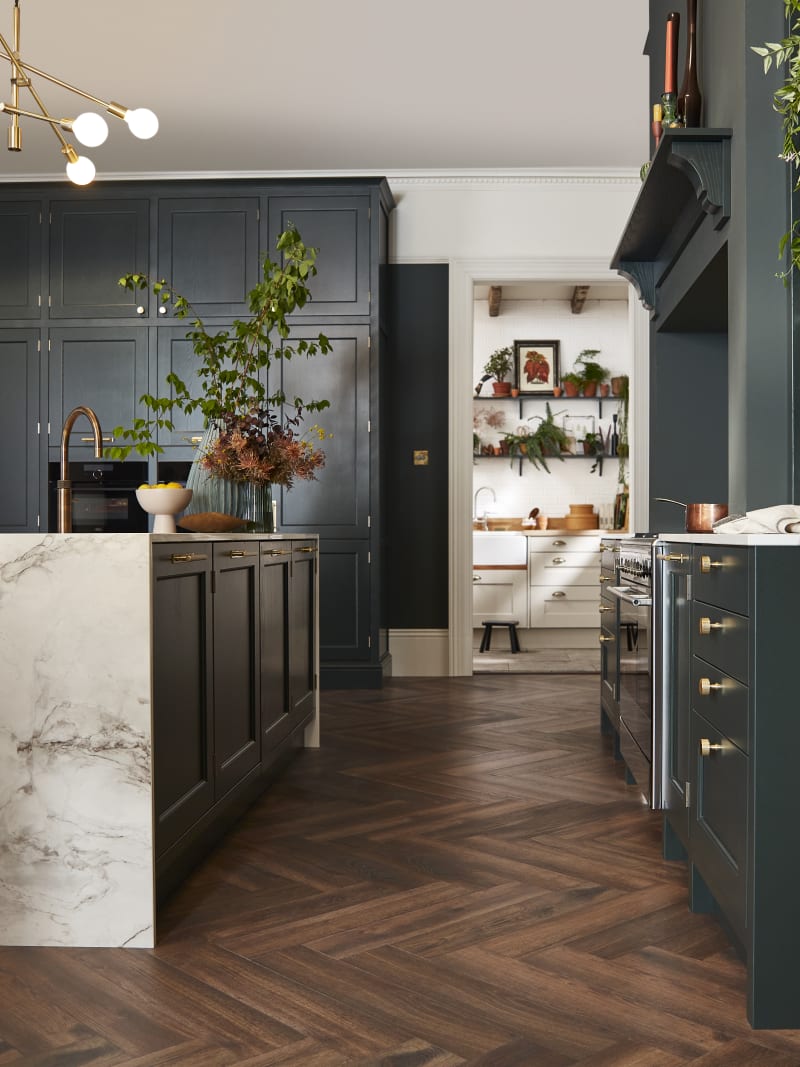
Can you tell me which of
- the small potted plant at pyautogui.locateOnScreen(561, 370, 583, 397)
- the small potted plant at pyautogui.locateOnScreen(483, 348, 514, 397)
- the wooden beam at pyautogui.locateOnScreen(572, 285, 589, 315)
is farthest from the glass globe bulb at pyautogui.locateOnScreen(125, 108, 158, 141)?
the small potted plant at pyautogui.locateOnScreen(561, 370, 583, 397)

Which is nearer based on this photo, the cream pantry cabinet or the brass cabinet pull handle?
the brass cabinet pull handle

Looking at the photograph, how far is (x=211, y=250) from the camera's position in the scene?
6.18m

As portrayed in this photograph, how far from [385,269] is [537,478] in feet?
10.5

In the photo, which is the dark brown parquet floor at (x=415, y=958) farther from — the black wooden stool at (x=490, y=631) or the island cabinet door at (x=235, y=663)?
the black wooden stool at (x=490, y=631)

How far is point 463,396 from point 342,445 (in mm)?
929

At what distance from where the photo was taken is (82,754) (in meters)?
2.22

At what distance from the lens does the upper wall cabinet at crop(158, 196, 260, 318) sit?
6156 mm

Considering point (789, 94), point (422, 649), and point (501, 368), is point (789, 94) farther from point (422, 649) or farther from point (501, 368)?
point (501, 368)

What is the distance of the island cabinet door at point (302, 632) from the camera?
3.91 m

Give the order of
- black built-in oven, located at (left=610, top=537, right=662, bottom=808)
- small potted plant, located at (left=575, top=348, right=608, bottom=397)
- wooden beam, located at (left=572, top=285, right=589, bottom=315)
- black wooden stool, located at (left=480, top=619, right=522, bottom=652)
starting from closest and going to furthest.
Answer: black built-in oven, located at (left=610, top=537, right=662, bottom=808)
black wooden stool, located at (left=480, top=619, right=522, bottom=652)
wooden beam, located at (left=572, top=285, right=589, bottom=315)
small potted plant, located at (left=575, top=348, right=608, bottom=397)

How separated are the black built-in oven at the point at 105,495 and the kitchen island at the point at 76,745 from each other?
4.01m

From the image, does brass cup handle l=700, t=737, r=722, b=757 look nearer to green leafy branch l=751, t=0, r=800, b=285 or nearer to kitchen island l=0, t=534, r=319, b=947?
green leafy branch l=751, t=0, r=800, b=285

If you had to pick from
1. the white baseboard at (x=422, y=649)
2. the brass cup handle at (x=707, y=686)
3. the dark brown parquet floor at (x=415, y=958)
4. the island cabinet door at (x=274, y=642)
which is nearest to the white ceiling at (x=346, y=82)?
the island cabinet door at (x=274, y=642)

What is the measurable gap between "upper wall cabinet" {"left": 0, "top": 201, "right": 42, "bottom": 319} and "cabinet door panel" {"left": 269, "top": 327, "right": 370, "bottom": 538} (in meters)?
1.70
